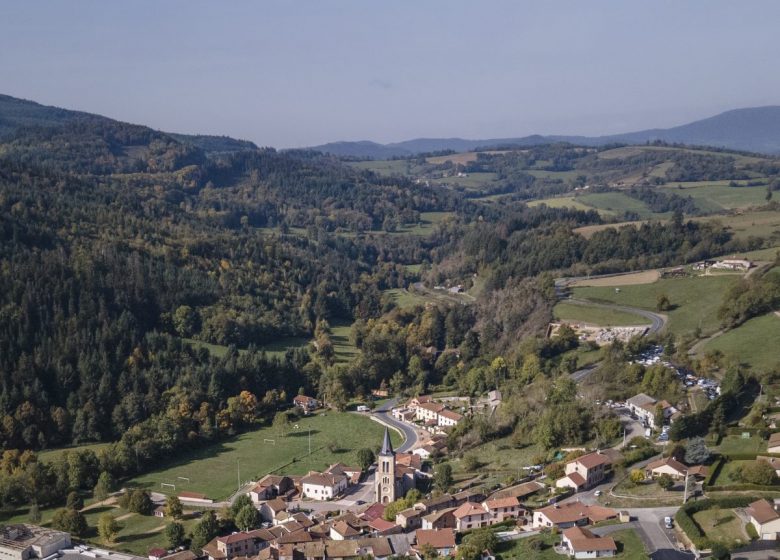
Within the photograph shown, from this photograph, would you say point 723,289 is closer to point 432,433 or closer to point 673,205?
point 432,433

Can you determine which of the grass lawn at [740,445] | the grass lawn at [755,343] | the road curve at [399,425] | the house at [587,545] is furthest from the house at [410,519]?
the grass lawn at [755,343]

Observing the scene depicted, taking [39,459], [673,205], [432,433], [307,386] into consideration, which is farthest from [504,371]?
[673,205]

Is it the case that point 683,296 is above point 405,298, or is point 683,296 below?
above

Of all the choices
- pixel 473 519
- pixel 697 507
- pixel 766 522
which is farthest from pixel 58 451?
pixel 766 522

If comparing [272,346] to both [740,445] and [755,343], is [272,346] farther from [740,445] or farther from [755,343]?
[740,445]

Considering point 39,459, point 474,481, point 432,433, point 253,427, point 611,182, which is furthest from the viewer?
point 611,182

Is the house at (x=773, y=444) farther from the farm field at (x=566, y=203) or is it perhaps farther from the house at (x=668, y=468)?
the farm field at (x=566, y=203)
